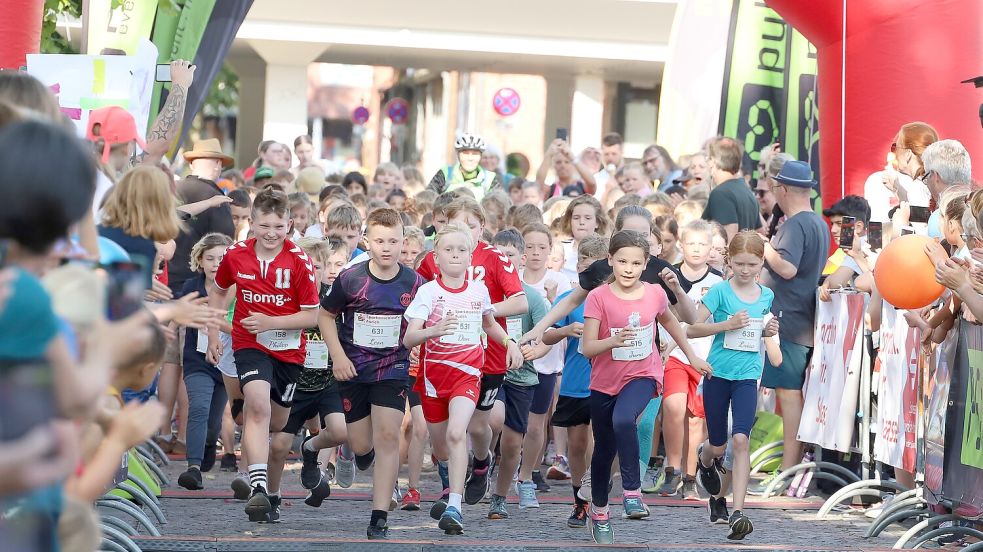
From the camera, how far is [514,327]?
10.0 meters

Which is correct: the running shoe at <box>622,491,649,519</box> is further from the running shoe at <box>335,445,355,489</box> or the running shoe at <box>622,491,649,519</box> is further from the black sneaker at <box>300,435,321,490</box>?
the running shoe at <box>335,445,355,489</box>

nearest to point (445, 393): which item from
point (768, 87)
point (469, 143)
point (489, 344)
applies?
point (489, 344)

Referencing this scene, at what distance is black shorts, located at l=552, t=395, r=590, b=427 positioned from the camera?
9734 mm

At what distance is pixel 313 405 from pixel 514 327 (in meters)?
1.39

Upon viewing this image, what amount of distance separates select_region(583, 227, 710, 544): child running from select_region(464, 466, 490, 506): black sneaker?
0.99 metres

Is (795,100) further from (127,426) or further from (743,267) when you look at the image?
(127,426)

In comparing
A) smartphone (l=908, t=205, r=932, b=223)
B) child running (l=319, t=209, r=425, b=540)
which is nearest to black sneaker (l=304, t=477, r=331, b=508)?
child running (l=319, t=209, r=425, b=540)

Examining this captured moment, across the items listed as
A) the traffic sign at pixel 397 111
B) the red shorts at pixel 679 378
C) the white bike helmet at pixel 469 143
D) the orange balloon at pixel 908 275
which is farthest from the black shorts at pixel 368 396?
the traffic sign at pixel 397 111

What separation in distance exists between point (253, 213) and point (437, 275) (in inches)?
44.8

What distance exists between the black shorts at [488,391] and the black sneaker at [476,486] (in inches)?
16.9

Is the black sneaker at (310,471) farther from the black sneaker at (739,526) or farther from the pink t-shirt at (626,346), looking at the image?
the black sneaker at (739,526)

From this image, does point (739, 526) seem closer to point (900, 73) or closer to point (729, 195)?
point (729, 195)

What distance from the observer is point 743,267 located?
9.60 metres

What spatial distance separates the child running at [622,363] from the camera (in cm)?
848
